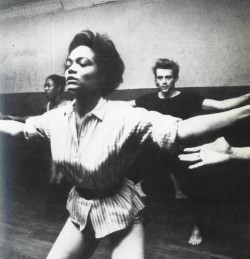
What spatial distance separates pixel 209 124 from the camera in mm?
1237

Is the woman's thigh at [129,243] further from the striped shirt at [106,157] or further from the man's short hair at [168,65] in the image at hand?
the man's short hair at [168,65]

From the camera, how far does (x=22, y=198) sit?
2.92 m

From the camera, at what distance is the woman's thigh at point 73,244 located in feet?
4.64

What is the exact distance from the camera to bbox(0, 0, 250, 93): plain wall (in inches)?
73.8

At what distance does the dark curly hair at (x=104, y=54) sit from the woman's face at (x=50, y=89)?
2.92 ft

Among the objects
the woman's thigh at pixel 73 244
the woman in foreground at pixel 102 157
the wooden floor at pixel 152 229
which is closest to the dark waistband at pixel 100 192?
the woman in foreground at pixel 102 157

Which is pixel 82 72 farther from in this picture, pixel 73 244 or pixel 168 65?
pixel 73 244

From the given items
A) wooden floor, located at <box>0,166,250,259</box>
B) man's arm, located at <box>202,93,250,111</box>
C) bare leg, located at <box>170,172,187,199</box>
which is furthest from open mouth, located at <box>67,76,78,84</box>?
wooden floor, located at <box>0,166,250,259</box>

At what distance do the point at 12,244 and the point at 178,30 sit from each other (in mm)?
1758

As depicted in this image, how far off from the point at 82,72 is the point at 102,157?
16.9 inches

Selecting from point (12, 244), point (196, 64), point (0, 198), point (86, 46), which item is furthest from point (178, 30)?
point (0, 198)

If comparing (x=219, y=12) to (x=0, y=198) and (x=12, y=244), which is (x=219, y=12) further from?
(x=0, y=198)

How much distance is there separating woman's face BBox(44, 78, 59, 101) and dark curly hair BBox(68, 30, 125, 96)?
0.89 meters

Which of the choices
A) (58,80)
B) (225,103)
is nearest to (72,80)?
(225,103)
